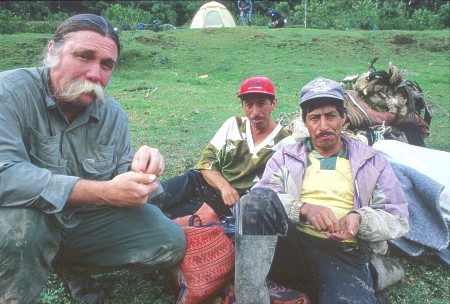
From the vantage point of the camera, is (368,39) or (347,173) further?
(368,39)

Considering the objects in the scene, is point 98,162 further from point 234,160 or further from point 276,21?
point 276,21

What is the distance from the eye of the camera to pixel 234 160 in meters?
3.71

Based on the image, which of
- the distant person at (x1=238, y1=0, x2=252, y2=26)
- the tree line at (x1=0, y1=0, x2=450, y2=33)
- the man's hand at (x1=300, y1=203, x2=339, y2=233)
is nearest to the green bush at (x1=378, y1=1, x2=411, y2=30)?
the tree line at (x1=0, y1=0, x2=450, y2=33)

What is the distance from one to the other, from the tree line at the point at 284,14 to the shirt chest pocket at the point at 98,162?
1569cm

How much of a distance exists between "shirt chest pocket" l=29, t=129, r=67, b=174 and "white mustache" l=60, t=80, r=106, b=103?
0.25m

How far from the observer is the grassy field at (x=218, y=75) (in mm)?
3116

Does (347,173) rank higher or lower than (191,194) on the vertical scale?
higher

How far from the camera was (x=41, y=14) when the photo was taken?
24.2 m

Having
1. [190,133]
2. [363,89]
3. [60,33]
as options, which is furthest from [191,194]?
[190,133]

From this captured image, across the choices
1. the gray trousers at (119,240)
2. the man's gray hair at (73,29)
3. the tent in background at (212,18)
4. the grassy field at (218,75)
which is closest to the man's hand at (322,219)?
the gray trousers at (119,240)

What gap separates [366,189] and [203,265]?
1.06m

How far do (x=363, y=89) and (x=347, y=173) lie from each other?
2.32m

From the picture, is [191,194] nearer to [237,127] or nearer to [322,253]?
[237,127]

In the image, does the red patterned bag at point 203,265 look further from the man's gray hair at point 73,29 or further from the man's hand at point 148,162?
the man's gray hair at point 73,29
